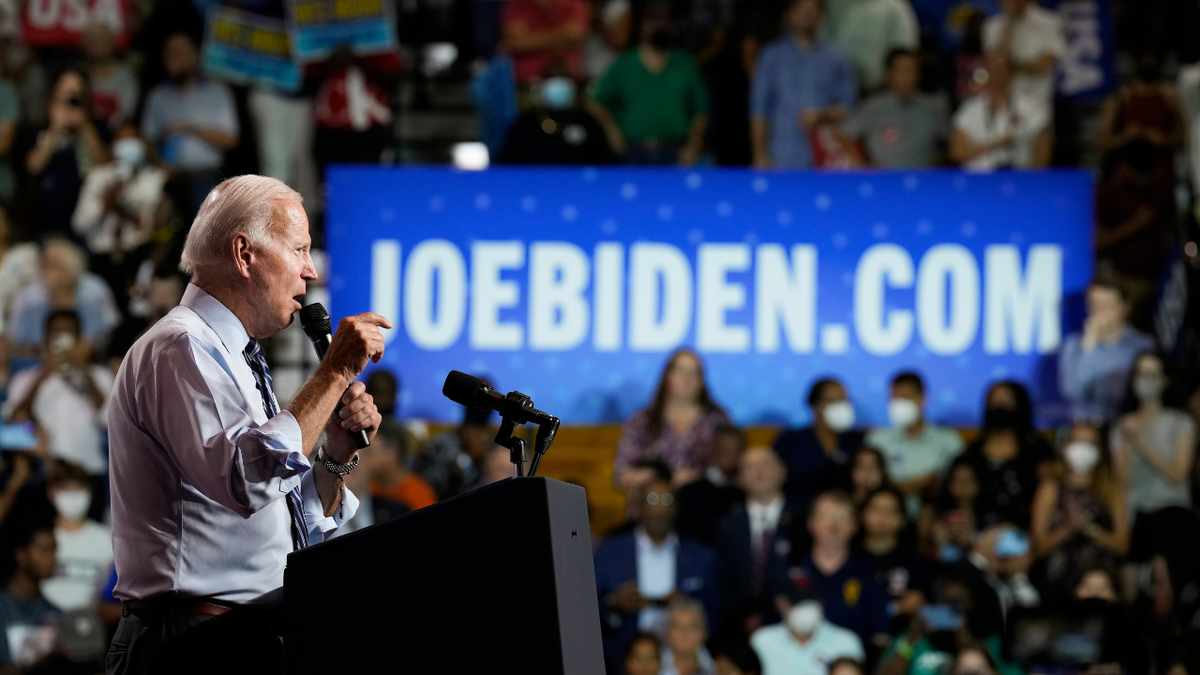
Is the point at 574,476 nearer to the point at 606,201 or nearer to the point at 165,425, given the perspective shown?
the point at 606,201

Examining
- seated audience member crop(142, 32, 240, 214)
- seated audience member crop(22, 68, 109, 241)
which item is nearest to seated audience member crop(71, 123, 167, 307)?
seated audience member crop(22, 68, 109, 241)

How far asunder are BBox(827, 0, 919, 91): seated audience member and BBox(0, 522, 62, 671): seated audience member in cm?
440

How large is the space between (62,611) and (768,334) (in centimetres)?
335

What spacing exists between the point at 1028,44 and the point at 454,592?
5936 mm

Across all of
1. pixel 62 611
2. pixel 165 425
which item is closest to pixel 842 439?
pixel 62 611

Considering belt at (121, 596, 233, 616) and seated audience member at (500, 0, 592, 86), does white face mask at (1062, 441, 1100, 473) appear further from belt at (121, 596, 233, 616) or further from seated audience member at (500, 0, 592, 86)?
belt at (121, 596, 233, 616)

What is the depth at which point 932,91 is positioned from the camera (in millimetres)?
7156

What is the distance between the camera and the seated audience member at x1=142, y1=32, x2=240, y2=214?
702 cm

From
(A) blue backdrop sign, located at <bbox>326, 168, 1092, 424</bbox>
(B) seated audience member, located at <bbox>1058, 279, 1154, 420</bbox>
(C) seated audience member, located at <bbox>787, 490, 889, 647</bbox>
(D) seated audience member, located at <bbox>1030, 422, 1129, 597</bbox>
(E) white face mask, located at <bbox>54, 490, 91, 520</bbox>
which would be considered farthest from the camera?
(A) blue backdrop sign, located at <bbox>326, 168, 1092, 424</bbox>

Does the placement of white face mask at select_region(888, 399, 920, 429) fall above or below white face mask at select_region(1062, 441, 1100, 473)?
above

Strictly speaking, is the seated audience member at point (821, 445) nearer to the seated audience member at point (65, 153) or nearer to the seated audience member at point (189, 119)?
the seated audience member at point (189, 119)

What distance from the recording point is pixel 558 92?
6809mm

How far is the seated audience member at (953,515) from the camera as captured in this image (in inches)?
232

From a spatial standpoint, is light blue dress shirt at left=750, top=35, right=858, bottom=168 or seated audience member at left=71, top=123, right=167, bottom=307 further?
light blue dress shirt at left=750, top=35, right=858, bottom=168
